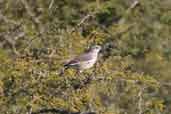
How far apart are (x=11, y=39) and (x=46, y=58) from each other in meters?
5.69

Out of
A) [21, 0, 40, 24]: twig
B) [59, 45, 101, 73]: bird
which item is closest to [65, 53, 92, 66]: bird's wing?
[59, 45, 101, 73]: bird

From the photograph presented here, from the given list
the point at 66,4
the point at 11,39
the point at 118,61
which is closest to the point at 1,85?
the point at 118,61

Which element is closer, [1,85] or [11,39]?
[1,85]

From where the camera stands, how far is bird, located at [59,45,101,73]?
34.1 ft

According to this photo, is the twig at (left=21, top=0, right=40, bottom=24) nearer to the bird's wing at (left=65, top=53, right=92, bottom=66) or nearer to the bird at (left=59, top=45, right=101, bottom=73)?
the bird at (left=59, top=45, right=101, bottom=73)

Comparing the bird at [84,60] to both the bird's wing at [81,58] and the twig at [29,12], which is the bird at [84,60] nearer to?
the bird's wing at [81,58]

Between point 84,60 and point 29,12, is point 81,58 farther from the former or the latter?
point 29,12

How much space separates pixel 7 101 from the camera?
9.14m

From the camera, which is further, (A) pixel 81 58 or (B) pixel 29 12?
(B) pixel 29 12

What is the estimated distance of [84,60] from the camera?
11.3 metres

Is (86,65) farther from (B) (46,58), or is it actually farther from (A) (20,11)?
(A) (20,11)

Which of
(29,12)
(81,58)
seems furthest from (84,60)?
(29,12)

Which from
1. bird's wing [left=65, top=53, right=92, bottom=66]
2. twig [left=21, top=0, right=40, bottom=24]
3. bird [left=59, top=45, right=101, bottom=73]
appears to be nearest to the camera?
bird [left=59, top=45, right=101, bottom=73]

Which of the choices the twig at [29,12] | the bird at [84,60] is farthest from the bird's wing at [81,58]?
the twig at [29,12]
